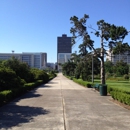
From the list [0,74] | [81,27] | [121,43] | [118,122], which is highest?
[81,27]

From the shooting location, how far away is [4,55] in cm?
17362

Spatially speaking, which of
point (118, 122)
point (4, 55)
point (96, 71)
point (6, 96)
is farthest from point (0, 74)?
point (4, 55)

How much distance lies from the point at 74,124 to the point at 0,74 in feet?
39.5

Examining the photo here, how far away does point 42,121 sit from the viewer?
9031 millimetres

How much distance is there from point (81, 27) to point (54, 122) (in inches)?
993

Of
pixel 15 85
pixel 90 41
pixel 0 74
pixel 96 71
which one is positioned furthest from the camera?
pixel 96 71

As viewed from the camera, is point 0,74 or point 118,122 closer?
point 118,122

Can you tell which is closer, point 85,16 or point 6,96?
point 6,96

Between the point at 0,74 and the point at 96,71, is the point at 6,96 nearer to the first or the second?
the point at 0,74

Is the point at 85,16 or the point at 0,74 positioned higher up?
the point at 85,16

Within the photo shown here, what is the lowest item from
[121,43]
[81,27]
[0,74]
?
[0,74]

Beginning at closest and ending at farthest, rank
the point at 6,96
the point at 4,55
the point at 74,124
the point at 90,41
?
the point at 74,124 < the point at 6,96 < the point at 90,41 < the point at 4,55

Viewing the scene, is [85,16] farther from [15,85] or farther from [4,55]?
[4,55]

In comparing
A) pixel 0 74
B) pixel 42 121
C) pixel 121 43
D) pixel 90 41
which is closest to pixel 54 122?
pixel 42 121
